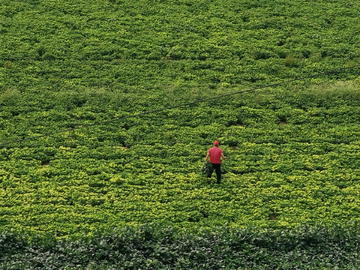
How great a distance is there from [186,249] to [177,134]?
5.86m

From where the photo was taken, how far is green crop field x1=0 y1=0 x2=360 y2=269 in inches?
699

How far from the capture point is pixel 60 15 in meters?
28.0

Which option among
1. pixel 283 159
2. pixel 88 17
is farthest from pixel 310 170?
pixel 88 17

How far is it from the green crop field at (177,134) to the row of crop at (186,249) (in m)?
0.04

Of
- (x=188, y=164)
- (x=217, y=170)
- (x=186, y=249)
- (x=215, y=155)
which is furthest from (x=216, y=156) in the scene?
(x=186, y=249)

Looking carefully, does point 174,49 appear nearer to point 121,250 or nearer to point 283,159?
point 283,159

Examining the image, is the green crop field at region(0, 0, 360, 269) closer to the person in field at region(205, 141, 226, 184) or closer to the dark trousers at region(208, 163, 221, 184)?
the dark trousers at region(208, 163, 221, 184)

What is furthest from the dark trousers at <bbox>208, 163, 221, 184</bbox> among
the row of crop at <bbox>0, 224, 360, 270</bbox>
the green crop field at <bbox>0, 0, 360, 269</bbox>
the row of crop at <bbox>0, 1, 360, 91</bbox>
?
the row of crop at <bbox>0, 1, 360, 91</bbox>

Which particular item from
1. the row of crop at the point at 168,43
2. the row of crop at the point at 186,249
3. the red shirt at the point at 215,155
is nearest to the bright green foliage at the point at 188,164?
the row of crop at the point at 186,249

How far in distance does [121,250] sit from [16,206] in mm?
4113

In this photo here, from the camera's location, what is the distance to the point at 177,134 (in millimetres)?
22219

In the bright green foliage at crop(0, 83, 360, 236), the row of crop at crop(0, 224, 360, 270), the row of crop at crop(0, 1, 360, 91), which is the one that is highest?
the row of crop at crop(0, 1, 360, 91)

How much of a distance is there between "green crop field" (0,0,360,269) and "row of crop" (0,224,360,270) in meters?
0.04

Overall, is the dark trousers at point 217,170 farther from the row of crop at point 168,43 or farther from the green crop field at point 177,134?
the row of crop at point 168,43
